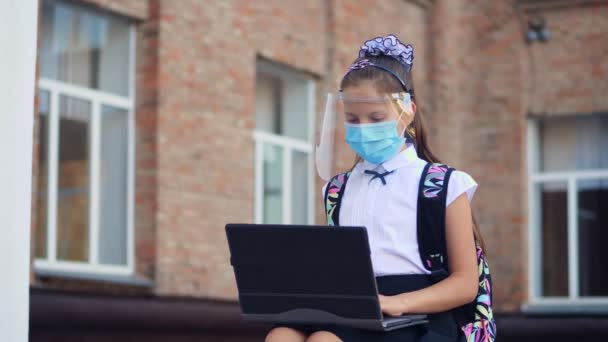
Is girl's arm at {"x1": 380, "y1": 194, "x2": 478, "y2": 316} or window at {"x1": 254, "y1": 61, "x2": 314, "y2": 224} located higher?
window at {"x1": 254, "y1": 61, "x2": 314, "y2": 224}

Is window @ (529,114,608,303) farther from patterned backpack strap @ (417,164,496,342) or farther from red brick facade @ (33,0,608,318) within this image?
patterned backpack strap @ (417,164,496,342)

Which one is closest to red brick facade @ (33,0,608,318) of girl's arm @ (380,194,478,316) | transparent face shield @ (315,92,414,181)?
transparent face shield @ (315,92,414,181)

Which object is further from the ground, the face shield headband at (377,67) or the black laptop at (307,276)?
the face shield headband at (377,67)

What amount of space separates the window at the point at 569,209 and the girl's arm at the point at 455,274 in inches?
460

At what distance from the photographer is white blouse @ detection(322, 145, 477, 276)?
3.71 metres

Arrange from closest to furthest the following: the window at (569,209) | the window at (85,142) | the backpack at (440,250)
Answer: the backpack at (440,250) → the window at (85,142) → the window at (569,209)

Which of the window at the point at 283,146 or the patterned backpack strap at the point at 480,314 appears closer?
the patterned backpack strap at the point at 480,314

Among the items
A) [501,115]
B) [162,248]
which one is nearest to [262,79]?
[162,248]

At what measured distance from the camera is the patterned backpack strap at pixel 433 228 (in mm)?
3703

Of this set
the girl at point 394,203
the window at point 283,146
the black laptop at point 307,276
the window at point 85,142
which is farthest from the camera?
the window at point 283,146

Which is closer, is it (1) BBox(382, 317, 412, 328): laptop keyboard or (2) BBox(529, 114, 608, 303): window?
(1) BBox(382, 317, 412, 328): laptop keyboard

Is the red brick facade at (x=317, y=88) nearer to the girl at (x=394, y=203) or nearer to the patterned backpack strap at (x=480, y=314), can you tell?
the girl at (x=394, y=203)

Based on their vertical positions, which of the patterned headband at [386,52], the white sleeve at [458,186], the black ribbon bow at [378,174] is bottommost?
the white sleeve at [458,186]

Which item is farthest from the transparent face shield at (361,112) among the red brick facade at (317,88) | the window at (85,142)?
the red brick facade at (317,88)
